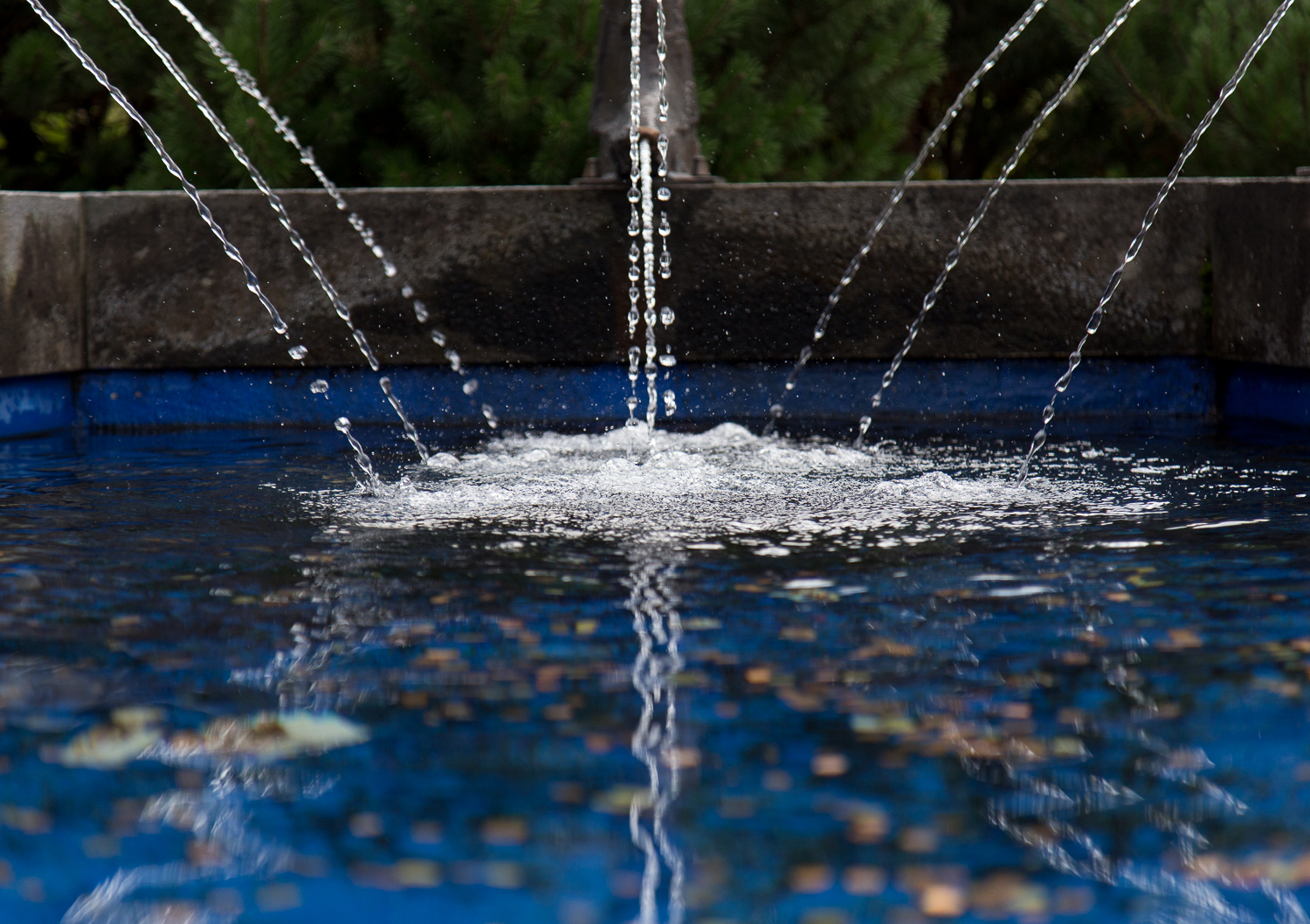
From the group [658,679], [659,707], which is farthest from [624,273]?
[659,707]

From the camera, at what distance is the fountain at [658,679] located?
1376 mm

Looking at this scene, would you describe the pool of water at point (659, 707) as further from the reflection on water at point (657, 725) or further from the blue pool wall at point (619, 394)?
the blue pool wall at point (619, 394)

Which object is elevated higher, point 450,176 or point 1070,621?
point 450,176

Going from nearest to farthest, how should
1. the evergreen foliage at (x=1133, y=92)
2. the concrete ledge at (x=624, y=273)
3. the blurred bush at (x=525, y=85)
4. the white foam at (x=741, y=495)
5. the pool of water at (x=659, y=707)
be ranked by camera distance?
1. the pool of water at (x=659, y=707)
2. the white foam at (x=741, y=495)
3. the concrete ledge at (x=624, y=273)
4. the blurred bush at (x=525, y=85)
5. the evergreen foliage at (x=1133, y=92)

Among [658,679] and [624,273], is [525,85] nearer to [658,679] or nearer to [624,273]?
[624,273]

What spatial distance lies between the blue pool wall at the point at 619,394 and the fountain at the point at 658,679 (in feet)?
1.42

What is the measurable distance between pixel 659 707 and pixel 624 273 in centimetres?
315

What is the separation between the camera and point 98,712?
1830 millimetres

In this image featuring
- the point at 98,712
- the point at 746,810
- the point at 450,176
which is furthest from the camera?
the point at 450,176

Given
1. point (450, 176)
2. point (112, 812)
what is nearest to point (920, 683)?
point (112, 812)

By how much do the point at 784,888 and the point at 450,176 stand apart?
5800 mm

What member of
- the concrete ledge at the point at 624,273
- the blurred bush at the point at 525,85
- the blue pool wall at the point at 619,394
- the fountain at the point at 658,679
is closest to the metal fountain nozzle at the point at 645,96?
the concrete ledge at the point at 624,273

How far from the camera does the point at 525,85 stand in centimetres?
657

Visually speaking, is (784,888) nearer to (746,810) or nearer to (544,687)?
(746,810)
